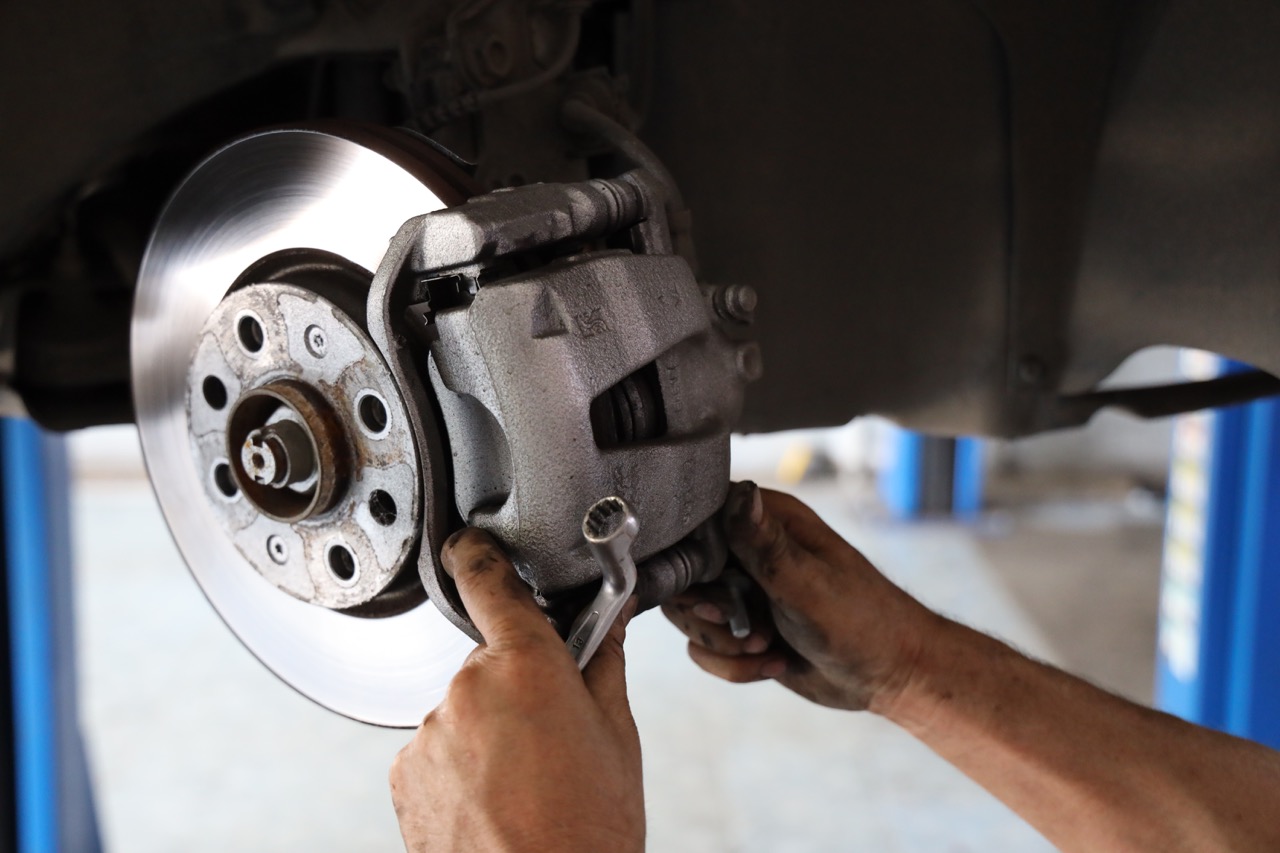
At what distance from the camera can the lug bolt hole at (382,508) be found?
20.4 inches

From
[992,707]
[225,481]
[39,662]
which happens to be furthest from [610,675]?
[39,662]

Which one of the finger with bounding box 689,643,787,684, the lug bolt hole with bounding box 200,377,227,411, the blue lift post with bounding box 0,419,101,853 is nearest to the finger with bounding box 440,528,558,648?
the lug bolt hole with bounding box 200,377,227,411

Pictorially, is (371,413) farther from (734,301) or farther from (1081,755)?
(1081,755)

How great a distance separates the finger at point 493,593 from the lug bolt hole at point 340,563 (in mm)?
101

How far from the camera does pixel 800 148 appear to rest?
801 millimetres

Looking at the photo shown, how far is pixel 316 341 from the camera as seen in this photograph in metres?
0.52

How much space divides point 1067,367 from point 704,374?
430mm

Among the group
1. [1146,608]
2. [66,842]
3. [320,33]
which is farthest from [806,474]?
[320,33]

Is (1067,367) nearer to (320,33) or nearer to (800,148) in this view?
(800,148)

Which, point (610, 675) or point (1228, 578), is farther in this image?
point (1228, 578)

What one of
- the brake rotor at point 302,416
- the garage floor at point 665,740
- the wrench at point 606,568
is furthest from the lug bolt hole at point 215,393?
the garage floor at point 665,740

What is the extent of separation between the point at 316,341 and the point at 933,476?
3.13m

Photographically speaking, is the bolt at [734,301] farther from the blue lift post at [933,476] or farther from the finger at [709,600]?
the blue lift post at [933,476]

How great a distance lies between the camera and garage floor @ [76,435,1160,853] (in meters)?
1.78
